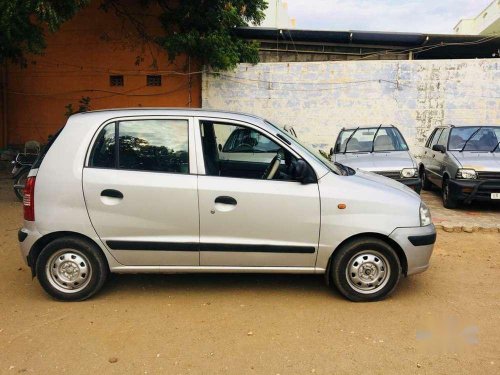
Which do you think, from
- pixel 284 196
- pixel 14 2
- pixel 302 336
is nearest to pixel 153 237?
pixel 284 196

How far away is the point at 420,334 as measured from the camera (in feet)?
12.2

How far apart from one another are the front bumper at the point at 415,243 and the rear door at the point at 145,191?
5.93 feet

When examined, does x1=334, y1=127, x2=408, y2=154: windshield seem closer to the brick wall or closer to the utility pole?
the brick wall

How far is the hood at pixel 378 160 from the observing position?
786 centimetres

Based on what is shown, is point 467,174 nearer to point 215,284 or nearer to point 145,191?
point 215,284

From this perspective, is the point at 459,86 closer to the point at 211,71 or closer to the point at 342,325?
the point at 211,71

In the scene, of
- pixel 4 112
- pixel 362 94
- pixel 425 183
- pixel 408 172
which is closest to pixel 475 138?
pixel 425 183

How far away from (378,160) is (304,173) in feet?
14.3

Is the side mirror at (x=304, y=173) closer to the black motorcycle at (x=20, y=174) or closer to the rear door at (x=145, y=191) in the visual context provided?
the rear door at (x=145, y=191)

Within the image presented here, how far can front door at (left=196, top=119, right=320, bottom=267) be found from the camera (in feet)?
13.7

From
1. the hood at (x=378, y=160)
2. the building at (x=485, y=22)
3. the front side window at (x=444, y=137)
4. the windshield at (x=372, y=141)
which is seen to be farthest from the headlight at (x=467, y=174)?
the building at (x=485, y=22)

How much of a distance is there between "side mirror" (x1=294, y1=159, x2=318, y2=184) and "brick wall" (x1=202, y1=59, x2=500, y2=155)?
9696 millimetres

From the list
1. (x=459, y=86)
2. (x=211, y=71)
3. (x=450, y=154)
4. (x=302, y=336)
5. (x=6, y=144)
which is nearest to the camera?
(x=302, y=336)

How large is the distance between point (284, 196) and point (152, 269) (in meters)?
1.37
